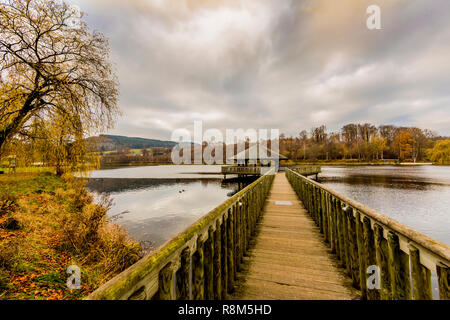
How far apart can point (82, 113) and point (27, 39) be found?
7.71 ft

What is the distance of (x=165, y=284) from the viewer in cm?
134

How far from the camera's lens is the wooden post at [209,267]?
205 centimetres

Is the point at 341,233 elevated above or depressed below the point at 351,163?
below

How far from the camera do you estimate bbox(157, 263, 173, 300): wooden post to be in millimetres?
1325

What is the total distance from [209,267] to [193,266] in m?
Answer: 0.45

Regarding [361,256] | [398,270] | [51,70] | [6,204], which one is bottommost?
[6,204]

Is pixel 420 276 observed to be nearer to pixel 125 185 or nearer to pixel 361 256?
pixel 361 256

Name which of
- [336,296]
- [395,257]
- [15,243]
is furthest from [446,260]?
[15,243]

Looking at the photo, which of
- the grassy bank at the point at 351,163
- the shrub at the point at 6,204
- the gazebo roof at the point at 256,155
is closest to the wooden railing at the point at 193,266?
the shrub at the point at 6,204

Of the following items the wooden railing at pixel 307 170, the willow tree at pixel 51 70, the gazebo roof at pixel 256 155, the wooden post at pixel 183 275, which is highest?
the willow tree at pixel 51 70

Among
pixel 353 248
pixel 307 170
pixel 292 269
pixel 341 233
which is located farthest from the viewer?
pixel 307 170

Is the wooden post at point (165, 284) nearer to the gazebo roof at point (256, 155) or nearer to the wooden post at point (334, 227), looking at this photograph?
the wooden post at point (334, 227)

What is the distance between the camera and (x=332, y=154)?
69.4m

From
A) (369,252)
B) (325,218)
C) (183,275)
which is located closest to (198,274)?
(183,275)
